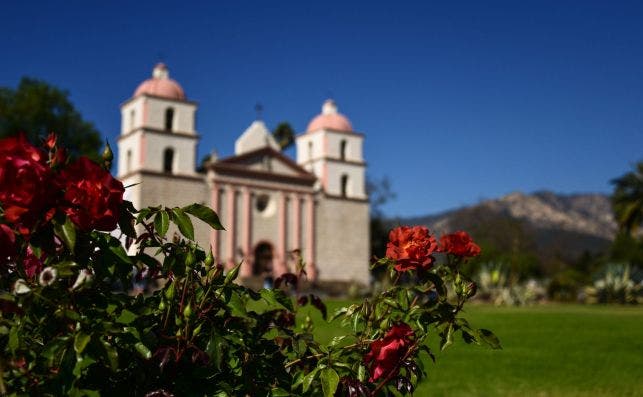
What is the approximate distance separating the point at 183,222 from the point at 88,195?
0.25 metres

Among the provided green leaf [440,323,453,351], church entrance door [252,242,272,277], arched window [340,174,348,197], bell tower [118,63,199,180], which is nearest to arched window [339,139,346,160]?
arched window [340,174,348,197]

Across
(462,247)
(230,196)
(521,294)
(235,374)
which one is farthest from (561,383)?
(230,196)

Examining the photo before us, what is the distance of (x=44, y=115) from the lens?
130 feet

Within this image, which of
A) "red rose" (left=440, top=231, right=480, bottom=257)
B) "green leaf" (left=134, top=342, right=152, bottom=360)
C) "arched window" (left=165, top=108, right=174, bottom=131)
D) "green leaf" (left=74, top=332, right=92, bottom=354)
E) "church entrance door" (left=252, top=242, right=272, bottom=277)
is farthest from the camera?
"church entrance door" (left=252, top=242, right=272, bottom=277)

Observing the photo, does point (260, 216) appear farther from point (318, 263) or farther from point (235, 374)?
point (235, 374)

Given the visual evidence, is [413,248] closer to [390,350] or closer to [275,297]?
[390,350]

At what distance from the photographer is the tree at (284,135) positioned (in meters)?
53.1

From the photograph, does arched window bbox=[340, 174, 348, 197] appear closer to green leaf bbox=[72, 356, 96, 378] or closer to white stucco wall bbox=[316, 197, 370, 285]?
white stucco wall bbox=[316, 197, 370, 285]

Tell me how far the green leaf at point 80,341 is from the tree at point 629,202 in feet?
110

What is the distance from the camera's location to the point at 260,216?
1404 inches

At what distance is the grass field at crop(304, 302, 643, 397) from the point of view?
522 centimetres

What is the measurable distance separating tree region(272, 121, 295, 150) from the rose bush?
50917 millimetres

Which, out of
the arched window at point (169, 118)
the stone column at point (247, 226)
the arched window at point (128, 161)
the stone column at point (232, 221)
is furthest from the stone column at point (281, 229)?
the arched window at point (128, 161)

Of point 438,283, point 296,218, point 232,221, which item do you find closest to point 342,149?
point 296,218
